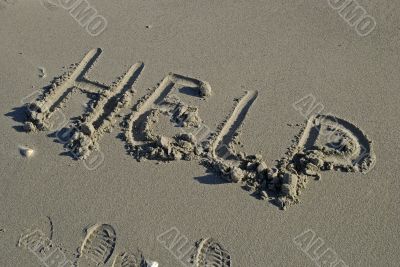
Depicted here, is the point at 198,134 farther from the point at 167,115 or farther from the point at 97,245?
the point at 97,245

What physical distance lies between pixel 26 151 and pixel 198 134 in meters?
2.08

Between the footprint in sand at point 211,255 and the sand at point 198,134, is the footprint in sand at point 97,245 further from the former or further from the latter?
the footprint in sand at point 211,255

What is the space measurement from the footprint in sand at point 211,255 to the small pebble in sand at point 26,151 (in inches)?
92.2

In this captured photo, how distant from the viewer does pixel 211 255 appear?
487 cm

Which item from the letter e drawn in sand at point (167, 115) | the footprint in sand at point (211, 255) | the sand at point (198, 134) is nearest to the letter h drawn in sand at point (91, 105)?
the sand at point (198, 134)

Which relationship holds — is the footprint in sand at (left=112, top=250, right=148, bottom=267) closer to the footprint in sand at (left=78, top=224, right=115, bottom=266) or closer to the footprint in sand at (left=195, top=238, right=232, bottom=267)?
the footprint in sand at (left=78, top=224, right=115, bottom=266)

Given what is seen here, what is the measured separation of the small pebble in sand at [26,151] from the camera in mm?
5648

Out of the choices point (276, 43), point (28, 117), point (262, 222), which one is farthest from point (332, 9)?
point (28, 117)

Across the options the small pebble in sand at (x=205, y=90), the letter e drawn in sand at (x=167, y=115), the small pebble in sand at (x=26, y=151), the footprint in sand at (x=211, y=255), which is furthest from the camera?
the small pebble in sand at (x=205, y=90)

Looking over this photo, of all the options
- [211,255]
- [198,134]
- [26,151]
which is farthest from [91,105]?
[211,255]

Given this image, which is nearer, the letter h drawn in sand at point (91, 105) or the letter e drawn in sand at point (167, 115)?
the letter e drawn in sand at point (167, 115)

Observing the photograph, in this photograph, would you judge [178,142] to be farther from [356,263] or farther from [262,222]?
[356,263]

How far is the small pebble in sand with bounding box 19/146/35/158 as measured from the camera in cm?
565

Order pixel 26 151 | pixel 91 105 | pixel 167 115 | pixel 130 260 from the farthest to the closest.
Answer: pixel 91 105 → pixel 167 115 → pixel 26 151 → pixel 130 260
